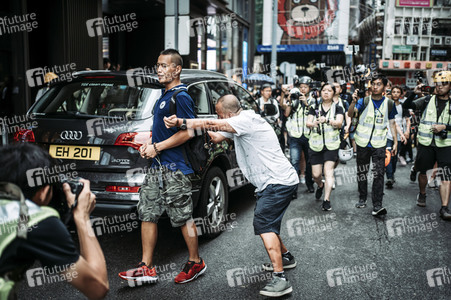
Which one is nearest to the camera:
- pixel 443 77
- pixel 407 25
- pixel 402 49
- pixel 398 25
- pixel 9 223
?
pixel 9 223

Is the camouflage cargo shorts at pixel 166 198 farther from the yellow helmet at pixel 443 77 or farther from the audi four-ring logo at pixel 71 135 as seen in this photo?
the yellow helmet at pixel 443 77

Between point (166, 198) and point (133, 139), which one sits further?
point (133, 139)

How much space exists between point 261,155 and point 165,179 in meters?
0.83

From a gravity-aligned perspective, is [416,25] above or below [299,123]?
above

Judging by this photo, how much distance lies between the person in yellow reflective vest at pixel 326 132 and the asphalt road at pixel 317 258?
2.20 feet

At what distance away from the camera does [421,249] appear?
4652 millimetres

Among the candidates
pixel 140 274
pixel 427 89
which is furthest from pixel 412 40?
pixel 140 274

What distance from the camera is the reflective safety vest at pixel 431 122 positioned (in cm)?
598

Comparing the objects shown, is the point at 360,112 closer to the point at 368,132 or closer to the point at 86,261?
the point at 368,132

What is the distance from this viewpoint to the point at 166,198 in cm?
363

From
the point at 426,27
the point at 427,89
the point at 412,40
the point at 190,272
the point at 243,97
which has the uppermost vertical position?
the point at 426,27

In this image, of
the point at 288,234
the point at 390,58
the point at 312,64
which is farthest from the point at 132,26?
the point at 390,58

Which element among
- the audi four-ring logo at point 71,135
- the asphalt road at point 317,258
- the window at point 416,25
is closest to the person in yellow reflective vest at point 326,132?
the asphalt road at point 317,258

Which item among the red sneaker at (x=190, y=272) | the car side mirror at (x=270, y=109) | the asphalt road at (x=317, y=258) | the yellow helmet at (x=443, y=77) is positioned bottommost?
the asphalt road at (x=317, y=258)
